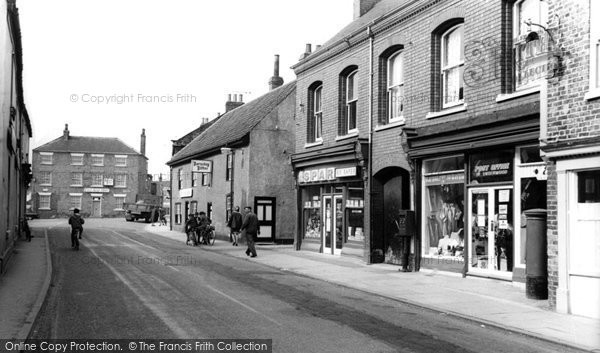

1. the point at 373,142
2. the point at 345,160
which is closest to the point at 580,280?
the point at 373,142

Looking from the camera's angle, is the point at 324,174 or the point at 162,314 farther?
the point at 324,174

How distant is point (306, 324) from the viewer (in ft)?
28.5

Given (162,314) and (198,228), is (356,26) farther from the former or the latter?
(162,314)

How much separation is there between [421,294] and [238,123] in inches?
948

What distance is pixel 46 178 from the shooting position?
7506cm

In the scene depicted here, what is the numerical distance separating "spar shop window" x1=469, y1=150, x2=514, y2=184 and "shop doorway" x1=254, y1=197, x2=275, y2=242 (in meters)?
15.4

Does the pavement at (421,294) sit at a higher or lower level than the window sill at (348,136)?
lower

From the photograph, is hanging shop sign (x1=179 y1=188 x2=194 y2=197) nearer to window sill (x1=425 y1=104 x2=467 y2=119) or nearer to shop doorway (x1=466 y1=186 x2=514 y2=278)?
window sill (x1=425 y1=104 x2=467 y2=119)

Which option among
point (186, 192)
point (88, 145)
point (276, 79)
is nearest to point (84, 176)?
point (88, 145)

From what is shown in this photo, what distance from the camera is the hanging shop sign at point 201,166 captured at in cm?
3353

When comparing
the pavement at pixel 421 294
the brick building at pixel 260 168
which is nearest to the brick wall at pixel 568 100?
the pavement at pixel 421 294

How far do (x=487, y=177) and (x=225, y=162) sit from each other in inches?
800

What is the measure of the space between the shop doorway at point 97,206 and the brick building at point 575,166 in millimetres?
72079

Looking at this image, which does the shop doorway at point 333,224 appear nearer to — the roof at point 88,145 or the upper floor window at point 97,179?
the upper floor window at point 97,179
